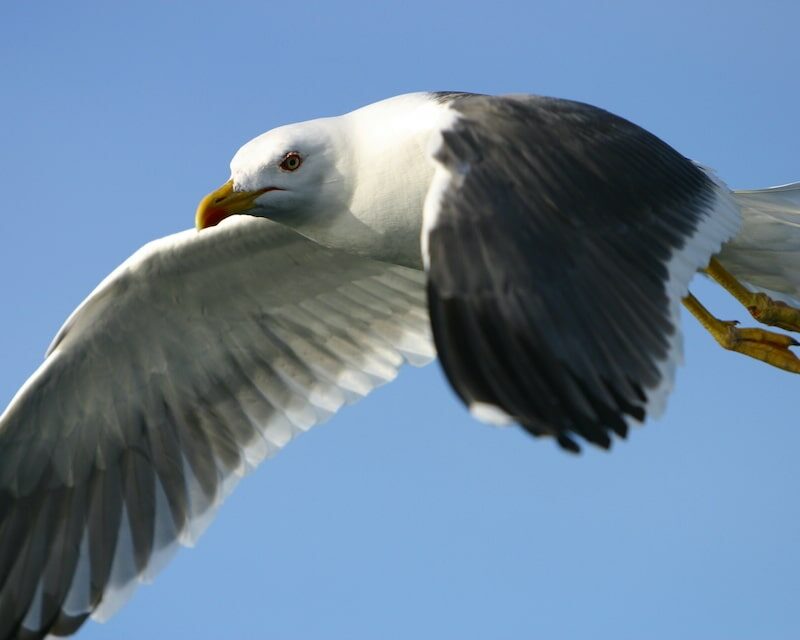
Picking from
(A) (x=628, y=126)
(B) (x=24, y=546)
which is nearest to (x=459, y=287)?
(A) (x=628, y=126)

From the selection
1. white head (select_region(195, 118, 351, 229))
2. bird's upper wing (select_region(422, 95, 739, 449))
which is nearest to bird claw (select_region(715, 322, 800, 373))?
bird's upper wing (select_region(422, 95, 739, 449))

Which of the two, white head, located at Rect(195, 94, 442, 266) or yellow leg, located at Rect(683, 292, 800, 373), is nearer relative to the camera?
white head, located at Rect(195, 94, 442, 266)

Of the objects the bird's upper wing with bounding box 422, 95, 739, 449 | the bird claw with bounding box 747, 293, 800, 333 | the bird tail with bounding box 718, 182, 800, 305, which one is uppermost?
the bird's upper wing with bounding box 422, 95, 739, 449

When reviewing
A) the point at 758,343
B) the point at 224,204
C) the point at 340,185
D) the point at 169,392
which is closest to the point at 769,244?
the point at 758,343

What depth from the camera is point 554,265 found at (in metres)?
4.93

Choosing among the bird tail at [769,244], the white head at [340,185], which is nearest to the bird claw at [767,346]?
the bird tail at [769,244]

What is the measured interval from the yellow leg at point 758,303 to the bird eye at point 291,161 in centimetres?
197

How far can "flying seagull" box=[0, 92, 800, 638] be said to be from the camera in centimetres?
509

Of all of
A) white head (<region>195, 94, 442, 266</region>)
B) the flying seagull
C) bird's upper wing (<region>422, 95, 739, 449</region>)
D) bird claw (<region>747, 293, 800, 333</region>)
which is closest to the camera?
bird's upper wing (<region>422, 95, 739, 449</region>)

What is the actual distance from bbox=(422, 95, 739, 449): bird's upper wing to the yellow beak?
846 millimetres

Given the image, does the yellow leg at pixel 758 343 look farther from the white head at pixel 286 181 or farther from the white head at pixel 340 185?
the white head at pixel 286 181

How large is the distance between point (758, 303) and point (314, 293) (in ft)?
6.36

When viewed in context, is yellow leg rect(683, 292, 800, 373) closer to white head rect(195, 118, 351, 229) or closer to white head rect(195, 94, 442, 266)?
white head rect(195, 94, 442, 266)

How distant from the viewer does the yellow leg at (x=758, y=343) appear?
686cm
